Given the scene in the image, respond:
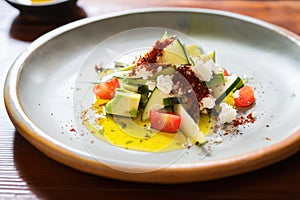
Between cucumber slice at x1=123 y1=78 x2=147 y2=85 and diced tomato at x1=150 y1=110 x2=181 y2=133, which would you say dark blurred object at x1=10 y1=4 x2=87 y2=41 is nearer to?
cucumber slice at x1=123 y1=78 x2=147 y2=85

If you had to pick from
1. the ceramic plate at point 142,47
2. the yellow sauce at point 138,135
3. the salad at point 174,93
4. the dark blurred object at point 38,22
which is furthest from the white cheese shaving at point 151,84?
the dark blurred object at point 38,22

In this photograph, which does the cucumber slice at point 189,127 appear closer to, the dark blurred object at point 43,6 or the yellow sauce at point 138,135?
the yellow sauce at point 138,135

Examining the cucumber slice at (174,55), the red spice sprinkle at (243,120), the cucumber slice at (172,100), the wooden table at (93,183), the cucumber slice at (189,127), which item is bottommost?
the wooden table at (93,183)

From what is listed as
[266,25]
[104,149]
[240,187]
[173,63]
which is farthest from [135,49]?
[240,187]

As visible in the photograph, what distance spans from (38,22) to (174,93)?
984 mm

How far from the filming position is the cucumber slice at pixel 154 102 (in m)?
1.49

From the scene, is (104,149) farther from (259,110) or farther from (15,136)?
(259,110)

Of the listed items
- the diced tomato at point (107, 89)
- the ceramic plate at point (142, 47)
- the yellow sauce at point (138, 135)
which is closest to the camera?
the ceramic plate at point (142, 47)

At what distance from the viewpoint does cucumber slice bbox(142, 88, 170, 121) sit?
149 cm

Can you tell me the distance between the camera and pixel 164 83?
1495 millimetres

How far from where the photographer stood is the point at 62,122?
1471mm

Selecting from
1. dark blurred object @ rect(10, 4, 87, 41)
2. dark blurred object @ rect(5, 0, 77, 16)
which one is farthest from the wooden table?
dark blurred object @ rect(5, 0, 77, 16)

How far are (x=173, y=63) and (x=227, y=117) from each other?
0.26 meters

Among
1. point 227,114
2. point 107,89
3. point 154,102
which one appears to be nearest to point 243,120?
point 227,114
